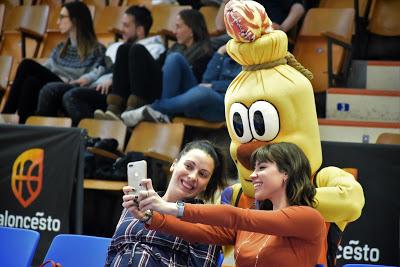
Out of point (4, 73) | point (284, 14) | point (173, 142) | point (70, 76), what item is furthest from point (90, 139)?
point (4, 73)

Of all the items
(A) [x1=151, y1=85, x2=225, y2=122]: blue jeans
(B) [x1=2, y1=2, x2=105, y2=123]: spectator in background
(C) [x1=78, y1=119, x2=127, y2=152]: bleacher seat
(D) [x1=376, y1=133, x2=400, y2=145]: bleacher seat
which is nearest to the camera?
(D) [x1=376, y1=133, x2=400, y2=145]: bleacher seat

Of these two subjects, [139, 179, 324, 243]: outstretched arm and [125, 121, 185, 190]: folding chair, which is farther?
[125, 121, 185, 190]: folding chair

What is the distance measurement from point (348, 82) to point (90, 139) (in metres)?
2.07

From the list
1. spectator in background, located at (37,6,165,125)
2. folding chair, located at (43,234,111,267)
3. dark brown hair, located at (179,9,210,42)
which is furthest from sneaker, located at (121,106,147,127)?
folding chair, located at (43,234,111,267)

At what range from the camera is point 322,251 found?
3.02 meters

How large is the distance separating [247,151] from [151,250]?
52 centimetres

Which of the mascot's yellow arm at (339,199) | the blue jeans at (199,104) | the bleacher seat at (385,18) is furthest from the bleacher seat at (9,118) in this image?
the mascot's yellow arm at (339,199)

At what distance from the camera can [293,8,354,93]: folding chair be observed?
244 inches

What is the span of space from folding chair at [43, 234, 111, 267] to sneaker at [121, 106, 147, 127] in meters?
2.16

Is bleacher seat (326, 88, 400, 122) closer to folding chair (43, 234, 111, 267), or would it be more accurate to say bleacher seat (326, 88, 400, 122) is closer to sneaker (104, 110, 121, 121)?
sneaker (104, 110, 121, 121)

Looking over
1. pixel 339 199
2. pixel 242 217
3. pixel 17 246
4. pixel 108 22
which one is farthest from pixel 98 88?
pixel 242 217

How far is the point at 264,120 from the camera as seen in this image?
10.4ft

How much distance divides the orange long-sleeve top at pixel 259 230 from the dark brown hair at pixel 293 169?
0.07 m

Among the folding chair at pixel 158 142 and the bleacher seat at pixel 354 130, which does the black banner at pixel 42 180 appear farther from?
the bleacher seat at pixel 354 130
